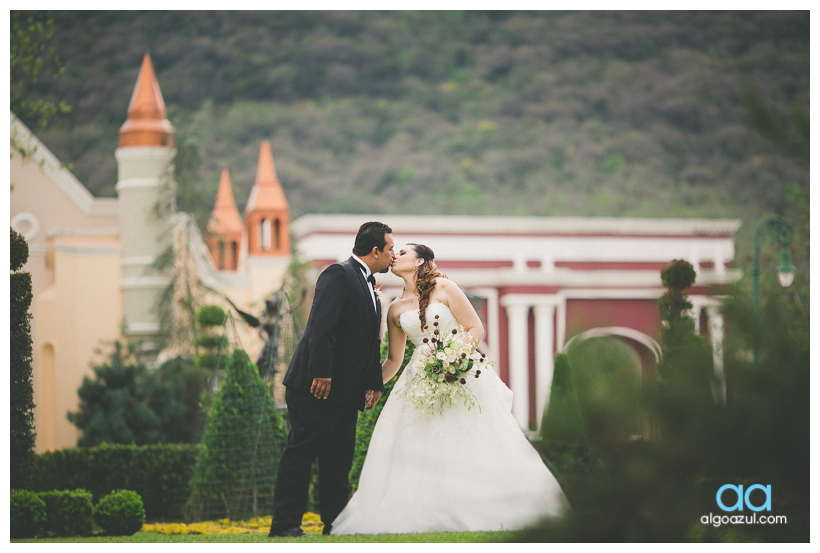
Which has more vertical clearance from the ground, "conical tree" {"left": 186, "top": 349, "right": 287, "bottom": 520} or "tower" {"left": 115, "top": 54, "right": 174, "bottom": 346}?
"tower" {"left": 115, "top": 54, "right": 174, "bottom": 346}

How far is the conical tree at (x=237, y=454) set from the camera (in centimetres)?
696

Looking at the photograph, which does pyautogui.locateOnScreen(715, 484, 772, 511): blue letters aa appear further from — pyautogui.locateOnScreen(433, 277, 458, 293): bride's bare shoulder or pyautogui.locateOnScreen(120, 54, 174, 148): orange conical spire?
pyautogui.locateOnScreen(120, 54, 174, 148): orange conical spire

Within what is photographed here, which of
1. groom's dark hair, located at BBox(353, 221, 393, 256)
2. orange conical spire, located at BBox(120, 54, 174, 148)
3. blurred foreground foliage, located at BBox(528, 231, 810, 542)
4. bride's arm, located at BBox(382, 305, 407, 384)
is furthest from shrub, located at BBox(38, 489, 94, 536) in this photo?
orange conical spire, located at BBox(120, 54, 174, 148)

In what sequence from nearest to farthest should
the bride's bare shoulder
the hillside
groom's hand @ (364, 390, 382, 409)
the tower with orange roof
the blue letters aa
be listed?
1. the blue letters aa
2. groom's hand @ (364, 390, 382, 409)
3. the bride's bare shoulder
4. the tower with orange roof
5. the hillside

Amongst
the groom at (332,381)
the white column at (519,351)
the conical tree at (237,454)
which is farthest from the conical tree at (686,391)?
the white column at (519,351)

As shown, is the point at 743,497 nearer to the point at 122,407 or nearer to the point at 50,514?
the point at 50,514

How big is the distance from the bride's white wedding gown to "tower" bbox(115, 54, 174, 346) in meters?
11.6

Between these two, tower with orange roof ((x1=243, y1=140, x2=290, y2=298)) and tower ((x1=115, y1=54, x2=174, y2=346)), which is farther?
tower with orange roof ((x1=243, y1=140, x2=290, y2=298))

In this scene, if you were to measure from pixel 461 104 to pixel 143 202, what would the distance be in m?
57.6

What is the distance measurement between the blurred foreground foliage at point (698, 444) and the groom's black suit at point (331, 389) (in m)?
3.35

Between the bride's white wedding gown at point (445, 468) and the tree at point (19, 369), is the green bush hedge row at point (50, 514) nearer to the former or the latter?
the tree at point (19, 369)

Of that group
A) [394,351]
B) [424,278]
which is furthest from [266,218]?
[424,278]

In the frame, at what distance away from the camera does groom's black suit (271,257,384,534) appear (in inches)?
184
